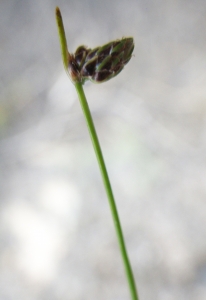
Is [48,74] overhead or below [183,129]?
overhead

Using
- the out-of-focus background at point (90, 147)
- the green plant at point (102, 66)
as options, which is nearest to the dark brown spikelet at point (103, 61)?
the green plant at point (102, 66)

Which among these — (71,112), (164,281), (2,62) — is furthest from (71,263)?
(2,62)

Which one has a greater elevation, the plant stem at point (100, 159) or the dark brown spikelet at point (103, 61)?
the dark brown spikelet at point (103, 61)

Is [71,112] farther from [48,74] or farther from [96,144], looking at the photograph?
[96,144]

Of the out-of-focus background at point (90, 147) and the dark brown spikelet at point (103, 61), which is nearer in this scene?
the dark brown spikelet at point (103, 61)

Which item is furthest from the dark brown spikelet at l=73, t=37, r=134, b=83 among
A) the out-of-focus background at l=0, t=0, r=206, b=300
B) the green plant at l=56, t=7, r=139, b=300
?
the out-of-focus background at l=0, t=0, r=206, b=300

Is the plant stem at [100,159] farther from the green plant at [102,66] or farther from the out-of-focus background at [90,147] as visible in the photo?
the out-of-focus background at [90,147]

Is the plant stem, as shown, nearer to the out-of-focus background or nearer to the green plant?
the green plant

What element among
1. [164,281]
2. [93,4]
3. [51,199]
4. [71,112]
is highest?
[93,4]
